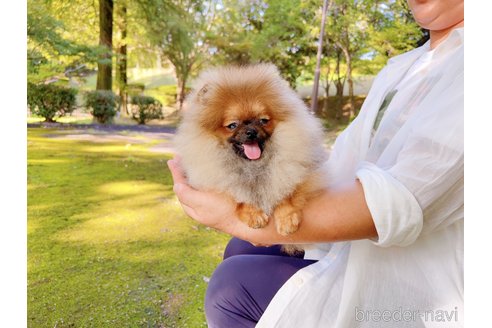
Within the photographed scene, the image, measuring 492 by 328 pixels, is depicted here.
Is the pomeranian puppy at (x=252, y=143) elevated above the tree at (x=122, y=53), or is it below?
below

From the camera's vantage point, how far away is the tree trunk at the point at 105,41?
3.13 metres

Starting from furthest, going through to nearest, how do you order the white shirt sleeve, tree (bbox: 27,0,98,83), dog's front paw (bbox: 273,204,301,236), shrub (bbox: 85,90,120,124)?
shrub (bbox: 85,90,120,124) → tree (bbox: 27,0,98,83) → dog's front paw (bbox: 273,204,301,236) → the white shirt sleeve

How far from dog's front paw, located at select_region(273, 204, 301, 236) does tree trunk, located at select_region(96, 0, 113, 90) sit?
2896 millimetres

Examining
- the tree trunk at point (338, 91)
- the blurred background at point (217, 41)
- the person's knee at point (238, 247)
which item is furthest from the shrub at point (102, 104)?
the person's knee at point (238, 247)

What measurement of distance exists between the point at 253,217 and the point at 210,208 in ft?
0.32

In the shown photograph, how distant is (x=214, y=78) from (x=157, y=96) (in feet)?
9.04

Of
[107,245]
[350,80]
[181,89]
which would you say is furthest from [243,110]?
[350,80]

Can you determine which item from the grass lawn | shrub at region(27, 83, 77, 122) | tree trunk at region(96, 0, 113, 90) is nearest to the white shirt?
the grass lawn

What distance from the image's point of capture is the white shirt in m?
0.60

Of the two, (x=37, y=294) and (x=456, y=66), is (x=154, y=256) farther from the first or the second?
(x=456, y=66)

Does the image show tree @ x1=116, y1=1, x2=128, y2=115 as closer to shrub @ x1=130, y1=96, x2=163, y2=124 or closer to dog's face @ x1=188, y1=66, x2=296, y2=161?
shrub @ x1=130, y1=96, x2=163, y2=124

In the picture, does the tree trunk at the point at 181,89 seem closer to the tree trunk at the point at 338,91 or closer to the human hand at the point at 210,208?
the tree trunk at the point at 338,91

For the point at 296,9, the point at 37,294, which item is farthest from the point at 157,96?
the point at 37,294

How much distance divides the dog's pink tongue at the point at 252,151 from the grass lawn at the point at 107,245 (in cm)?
108
